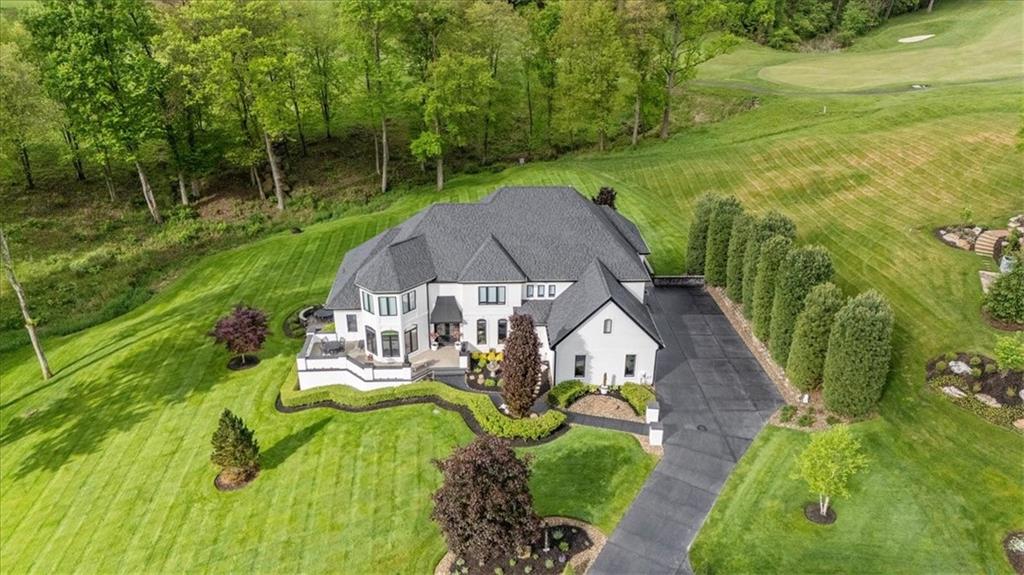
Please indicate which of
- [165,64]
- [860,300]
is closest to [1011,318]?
→ [860,300]

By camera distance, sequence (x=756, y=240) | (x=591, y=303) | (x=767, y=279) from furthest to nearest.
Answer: (x=756, y=240), (x=767, y=279), (x=591, y=303)

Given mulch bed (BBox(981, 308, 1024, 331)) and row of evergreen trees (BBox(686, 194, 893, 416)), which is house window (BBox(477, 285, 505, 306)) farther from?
mulch bed (BBox(981, 308, 1024, 331))

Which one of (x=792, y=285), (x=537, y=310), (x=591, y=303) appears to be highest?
(x=792, y=285)

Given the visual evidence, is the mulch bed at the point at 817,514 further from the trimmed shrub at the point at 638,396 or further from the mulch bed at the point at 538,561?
the mulch bed at the point at 538,561

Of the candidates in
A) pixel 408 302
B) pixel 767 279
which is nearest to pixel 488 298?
pixel 408 302

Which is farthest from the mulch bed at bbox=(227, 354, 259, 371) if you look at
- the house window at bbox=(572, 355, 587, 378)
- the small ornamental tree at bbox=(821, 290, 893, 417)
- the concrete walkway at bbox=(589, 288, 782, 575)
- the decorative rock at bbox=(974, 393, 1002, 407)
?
the decorative rock at bbox=(974, 393, 1002, 407)

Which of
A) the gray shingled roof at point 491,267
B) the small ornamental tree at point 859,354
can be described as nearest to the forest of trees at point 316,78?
the gray shingled roof at point 491,267

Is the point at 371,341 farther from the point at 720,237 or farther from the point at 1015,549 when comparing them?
the point at 1015,549
